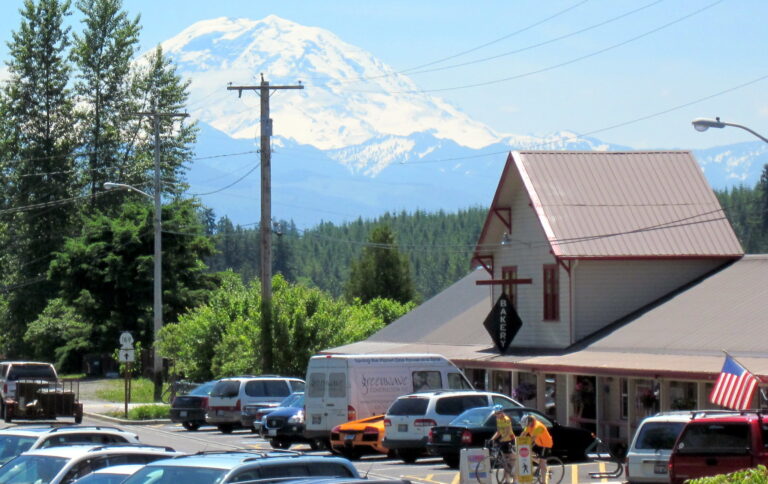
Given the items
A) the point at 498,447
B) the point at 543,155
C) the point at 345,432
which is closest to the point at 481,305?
the point at 543,155

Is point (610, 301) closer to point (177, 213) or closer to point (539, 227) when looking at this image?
point (539, 227)

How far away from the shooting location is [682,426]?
20844mm

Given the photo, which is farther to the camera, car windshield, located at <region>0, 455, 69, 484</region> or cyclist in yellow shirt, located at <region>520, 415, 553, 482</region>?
cyclist in yellow shirt, located at <region>520, 415, 553, 482</region>

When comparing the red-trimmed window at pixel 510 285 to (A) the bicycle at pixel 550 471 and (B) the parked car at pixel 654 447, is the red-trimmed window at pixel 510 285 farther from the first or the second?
(B) the parked car at pixel 654 447

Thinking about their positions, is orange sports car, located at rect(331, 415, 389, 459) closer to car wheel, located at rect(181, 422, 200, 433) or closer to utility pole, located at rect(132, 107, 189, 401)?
car wheel, located at rect(181, 422, 200, 433)

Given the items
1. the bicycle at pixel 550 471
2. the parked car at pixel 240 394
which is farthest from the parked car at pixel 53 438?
the parked car at pixel 240 394

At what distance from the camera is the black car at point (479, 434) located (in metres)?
26.1

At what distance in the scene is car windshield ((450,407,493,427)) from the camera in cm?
2634

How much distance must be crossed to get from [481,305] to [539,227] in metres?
9.04

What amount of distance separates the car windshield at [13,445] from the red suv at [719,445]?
9435 millimetres

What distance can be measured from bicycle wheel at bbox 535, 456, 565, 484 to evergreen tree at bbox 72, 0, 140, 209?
60.6m

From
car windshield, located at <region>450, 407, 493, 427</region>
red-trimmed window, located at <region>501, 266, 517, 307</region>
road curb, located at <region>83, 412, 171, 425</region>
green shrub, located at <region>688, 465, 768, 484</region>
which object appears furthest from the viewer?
road curb, located at <region>83, 412, 171, 425</region>

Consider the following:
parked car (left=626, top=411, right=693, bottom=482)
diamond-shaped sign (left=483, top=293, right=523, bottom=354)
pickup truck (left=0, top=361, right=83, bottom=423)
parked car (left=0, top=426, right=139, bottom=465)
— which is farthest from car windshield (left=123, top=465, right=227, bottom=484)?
pickup truck (left=0, top=361, right=83, bottom=423)

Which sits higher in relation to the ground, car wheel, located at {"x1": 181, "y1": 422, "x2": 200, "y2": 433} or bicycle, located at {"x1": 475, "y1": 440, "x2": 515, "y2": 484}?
bicycle, located at {"x1": 475, "y1": 440, "x2": 515, "y2": 484}
